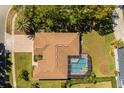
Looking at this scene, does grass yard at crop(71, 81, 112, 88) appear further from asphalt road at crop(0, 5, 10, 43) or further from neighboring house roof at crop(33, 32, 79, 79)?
asphalt road at crop(0, 5, 10, 43)

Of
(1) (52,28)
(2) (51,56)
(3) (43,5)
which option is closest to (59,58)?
(2) (51,56)

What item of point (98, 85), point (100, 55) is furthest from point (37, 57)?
point (98, 85)

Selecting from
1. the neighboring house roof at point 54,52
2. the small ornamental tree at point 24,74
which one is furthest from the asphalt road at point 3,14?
the small ornamental tree at point 24,74

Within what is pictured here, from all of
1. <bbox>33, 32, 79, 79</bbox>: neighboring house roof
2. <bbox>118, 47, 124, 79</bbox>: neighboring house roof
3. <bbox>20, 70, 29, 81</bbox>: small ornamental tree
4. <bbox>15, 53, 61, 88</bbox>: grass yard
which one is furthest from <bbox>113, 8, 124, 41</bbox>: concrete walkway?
<bbox>20, 70, 29, 81</bbox>: small ornamental tree

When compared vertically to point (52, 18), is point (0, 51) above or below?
below

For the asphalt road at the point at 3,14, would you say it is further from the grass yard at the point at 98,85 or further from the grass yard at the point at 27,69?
the grass yard at the point at 98,85
